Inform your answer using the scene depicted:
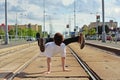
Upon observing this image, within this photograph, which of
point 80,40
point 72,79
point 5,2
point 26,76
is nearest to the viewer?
point 72,79

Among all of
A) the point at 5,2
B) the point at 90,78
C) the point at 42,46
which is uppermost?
the point at 5,2

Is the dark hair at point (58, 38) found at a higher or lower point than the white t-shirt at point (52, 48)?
higher

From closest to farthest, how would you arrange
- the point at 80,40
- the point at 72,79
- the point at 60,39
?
the point at 72,79
the point at 60,39
the point at 80,40

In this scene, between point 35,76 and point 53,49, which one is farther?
point 53,49

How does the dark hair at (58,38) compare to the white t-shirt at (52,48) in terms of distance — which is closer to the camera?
the dark hair at (58,38)

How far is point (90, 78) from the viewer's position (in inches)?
596

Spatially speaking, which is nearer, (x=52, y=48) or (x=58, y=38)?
(x=58, y=38)

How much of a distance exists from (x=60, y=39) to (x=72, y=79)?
98.2 inches

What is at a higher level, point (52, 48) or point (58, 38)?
point (58, 38)

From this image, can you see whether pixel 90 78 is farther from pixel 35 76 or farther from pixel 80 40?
pixel 80 40

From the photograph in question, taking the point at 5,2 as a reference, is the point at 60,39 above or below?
below

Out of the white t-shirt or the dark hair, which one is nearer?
the dark hair

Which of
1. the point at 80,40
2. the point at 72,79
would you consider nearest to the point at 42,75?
the point at 72,79

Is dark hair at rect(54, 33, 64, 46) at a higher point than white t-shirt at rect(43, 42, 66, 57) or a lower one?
higher
